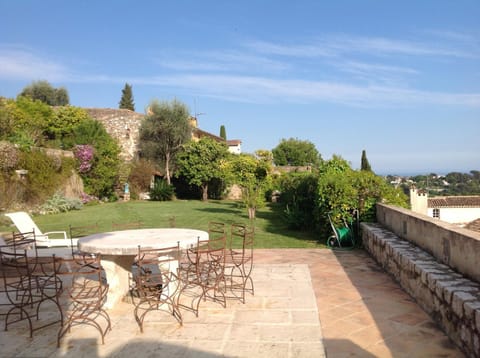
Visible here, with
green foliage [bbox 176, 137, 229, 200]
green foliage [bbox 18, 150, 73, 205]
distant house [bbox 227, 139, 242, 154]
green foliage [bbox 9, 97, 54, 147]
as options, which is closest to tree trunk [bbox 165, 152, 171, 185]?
green foliage [bbox 176, 137, 229, 200]

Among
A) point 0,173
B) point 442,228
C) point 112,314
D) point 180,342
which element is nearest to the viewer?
point 180,342

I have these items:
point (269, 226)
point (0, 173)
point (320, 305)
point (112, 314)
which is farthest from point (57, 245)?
point (0, 173)

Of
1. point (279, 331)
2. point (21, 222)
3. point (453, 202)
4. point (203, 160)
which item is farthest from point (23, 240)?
point (453, 202)

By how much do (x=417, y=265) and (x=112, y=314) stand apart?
3.35 meters

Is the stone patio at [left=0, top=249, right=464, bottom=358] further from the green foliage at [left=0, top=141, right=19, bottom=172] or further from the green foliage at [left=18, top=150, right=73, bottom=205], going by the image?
the green foliage at [left=18, top=150, right=73, bottom=205]

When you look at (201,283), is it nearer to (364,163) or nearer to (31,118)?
(31,118)

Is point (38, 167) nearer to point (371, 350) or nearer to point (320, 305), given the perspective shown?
point (320, 305)

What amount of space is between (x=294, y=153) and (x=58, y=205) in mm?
41953

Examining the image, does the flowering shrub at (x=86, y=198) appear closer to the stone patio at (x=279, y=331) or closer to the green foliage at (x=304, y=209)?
the green foliage at (x=304, y=209)

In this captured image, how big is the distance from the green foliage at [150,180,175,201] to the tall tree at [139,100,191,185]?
1559 mm

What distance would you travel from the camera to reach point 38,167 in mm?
16328

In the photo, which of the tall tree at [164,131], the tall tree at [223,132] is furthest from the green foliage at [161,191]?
the tall tree at [223,132]

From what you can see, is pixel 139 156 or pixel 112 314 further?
pixel 139 156

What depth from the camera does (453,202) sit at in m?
32.7
